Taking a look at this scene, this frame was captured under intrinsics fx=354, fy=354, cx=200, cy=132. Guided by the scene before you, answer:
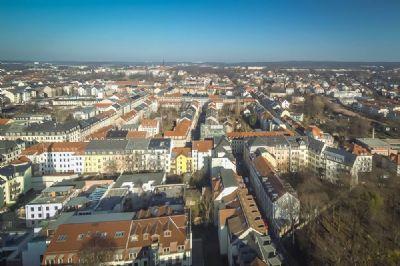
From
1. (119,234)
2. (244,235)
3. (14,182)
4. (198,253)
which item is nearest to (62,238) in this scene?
(119,234)

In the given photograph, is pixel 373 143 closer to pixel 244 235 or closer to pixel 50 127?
pixel 244 235

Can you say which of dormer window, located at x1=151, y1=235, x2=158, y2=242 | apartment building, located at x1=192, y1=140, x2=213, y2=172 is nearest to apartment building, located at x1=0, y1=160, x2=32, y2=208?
apartment building, located at x1=192, y1=140, x2=213, y2=172

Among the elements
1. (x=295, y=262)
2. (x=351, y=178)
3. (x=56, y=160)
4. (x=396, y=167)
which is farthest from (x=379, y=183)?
(x=56, y=160)

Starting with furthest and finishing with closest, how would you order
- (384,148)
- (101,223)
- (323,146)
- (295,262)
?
(384,148) → (323,146) → (295,262) → (101,223)

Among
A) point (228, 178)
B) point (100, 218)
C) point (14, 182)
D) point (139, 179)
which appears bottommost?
point (14, 182)

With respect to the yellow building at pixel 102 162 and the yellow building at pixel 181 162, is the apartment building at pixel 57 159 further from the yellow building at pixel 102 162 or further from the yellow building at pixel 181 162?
the yellow building at pixel 181 162

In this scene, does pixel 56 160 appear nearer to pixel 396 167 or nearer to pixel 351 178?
pixel 351 178

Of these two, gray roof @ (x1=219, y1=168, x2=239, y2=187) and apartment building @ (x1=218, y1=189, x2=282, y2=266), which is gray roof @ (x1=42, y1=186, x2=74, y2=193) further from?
apartment building @ (x1=218, y1=189, x2=282, y2=266)
